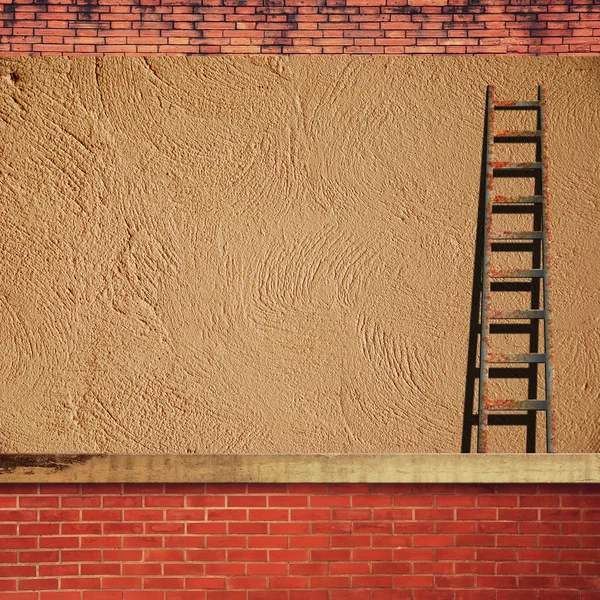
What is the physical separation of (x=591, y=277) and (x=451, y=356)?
83 cm

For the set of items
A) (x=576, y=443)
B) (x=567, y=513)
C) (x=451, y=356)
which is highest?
(x=451, y=356)

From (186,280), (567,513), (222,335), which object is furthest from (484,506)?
(186,280)

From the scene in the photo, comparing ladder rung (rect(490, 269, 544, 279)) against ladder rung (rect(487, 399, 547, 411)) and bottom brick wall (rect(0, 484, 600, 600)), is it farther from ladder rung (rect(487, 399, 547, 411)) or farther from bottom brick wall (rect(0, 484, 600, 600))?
bottom brick wall (rect(0, 484, 600, 600))

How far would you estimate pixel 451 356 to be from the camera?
10.4ft

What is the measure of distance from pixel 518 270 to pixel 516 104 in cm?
88

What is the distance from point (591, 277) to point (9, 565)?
312 centimetres

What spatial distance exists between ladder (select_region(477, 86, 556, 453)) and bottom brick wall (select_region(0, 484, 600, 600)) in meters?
0.44

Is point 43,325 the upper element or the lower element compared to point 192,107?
lower

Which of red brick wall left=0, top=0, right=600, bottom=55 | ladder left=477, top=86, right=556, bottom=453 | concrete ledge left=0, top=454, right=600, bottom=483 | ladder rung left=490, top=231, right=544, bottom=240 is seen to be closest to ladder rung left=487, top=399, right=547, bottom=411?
ladder left=477, top=86, right=556, bottom=453

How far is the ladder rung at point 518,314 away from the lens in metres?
3.09

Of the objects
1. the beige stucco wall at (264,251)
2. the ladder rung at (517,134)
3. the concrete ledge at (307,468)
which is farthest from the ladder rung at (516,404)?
the ladder rung at (517,134)

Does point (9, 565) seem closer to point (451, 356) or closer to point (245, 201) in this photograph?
point (245, 201)

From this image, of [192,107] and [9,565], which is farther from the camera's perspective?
[192,107]

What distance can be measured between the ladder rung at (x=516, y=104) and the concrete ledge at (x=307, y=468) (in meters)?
1.77
